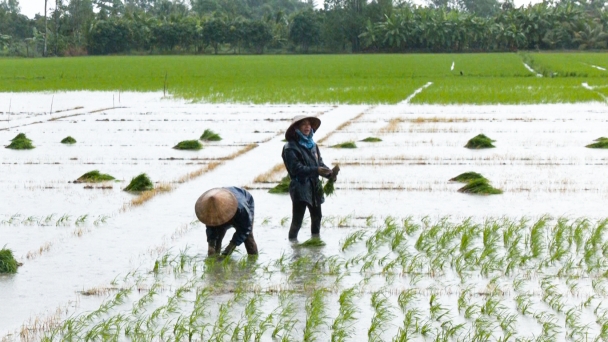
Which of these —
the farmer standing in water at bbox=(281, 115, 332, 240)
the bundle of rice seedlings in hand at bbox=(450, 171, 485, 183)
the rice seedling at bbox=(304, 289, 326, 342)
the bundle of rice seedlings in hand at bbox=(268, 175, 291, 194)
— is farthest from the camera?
the bundle of rice seedlings in hand at bbox=(450, 171, 485, 183)

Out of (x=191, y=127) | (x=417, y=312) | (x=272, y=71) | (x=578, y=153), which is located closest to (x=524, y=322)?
(x=417, y=312)

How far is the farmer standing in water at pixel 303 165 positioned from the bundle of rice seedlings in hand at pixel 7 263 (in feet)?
6.19

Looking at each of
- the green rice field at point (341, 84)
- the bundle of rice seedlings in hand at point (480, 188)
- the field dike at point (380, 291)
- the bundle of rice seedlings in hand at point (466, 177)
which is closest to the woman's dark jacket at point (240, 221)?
the field dike at point (380, 291)

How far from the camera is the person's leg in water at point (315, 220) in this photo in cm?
766

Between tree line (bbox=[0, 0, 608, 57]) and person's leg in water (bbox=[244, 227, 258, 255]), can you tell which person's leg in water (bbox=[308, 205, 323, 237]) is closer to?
person's leg in water (bbox=[244, 227, 258, 255])

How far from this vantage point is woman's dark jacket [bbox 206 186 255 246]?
22.1ft

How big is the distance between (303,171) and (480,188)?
10.4 ft

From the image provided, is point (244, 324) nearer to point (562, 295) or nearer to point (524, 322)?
point (524, 322)

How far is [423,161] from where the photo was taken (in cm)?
1264

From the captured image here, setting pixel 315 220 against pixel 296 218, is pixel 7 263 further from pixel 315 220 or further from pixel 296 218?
pixel 315 220

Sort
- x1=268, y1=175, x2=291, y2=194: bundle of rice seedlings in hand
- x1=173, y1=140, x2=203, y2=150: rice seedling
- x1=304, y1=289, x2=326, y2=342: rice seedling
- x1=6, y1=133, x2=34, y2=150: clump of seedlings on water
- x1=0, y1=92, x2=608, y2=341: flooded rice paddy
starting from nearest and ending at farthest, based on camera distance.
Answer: x1=304, y1=289, x2=326, y2=342: rice seedling
x1=0, y1=92, x2=608, y2=341: flooded rice paddy
x1=268, y1=175, x2=291, y2=194: bundle of rice seedlings in hand
x1=173, y1=140, x2=203, y2=150: rice seedling
x1=6, y1=133, x2=34, y2=150: clump of seedlings on water

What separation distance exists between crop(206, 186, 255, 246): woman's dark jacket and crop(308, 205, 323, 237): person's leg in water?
2.66 ft

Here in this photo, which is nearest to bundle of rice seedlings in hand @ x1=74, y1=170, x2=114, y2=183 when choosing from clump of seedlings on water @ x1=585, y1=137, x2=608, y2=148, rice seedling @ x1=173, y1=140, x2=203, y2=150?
rice seedling @ x1=173, y1=140, x2=203, y2=150

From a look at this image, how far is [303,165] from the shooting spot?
7316 mm
